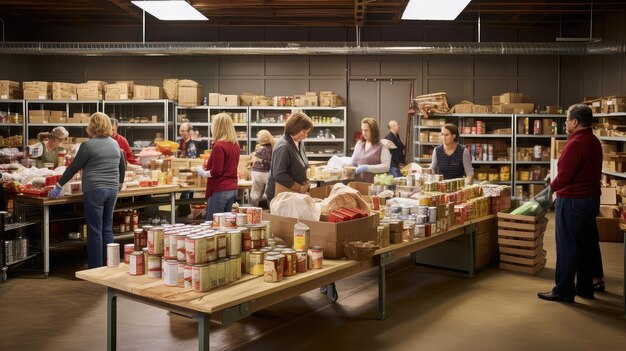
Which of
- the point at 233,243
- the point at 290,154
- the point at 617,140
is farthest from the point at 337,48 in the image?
the point at 233,243

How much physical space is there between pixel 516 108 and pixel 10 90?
10.2 m

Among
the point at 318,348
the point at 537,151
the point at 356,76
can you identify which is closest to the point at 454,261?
the point at 318,348

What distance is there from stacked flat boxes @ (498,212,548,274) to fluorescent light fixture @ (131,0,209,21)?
17.2 feet

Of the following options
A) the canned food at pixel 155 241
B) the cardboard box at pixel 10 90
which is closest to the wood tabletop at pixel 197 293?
the canned food at pixel 155 241

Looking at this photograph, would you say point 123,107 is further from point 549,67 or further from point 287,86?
point 549,67

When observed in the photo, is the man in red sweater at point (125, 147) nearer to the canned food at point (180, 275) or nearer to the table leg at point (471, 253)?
the table leg at point (471, 253)

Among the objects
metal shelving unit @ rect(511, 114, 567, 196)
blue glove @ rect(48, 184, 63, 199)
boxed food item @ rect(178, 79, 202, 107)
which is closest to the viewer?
blue glove @ rect(48, 184, 63, 199)

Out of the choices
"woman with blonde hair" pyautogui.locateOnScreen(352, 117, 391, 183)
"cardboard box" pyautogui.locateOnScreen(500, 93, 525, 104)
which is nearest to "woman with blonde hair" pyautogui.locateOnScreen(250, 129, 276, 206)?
"woman with blonde hair" pyautogui.locateOnScreen(352, 117, 391, 183)

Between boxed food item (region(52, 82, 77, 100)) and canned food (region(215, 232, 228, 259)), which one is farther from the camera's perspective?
boxed food item (region(52, 82, 77, 100))

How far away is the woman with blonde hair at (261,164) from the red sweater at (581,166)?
14.5 ft

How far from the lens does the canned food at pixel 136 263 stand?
3.64m

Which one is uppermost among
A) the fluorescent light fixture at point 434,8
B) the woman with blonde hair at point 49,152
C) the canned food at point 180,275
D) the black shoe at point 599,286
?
the fluorescent light fixture at point 434,8

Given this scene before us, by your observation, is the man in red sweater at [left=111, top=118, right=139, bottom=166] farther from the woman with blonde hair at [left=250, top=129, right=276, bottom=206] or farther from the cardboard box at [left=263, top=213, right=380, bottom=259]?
the cardboard box at [left=263, top=213, right=380, bottom=259]

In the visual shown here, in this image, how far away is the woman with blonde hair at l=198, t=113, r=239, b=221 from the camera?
21.0 feet
